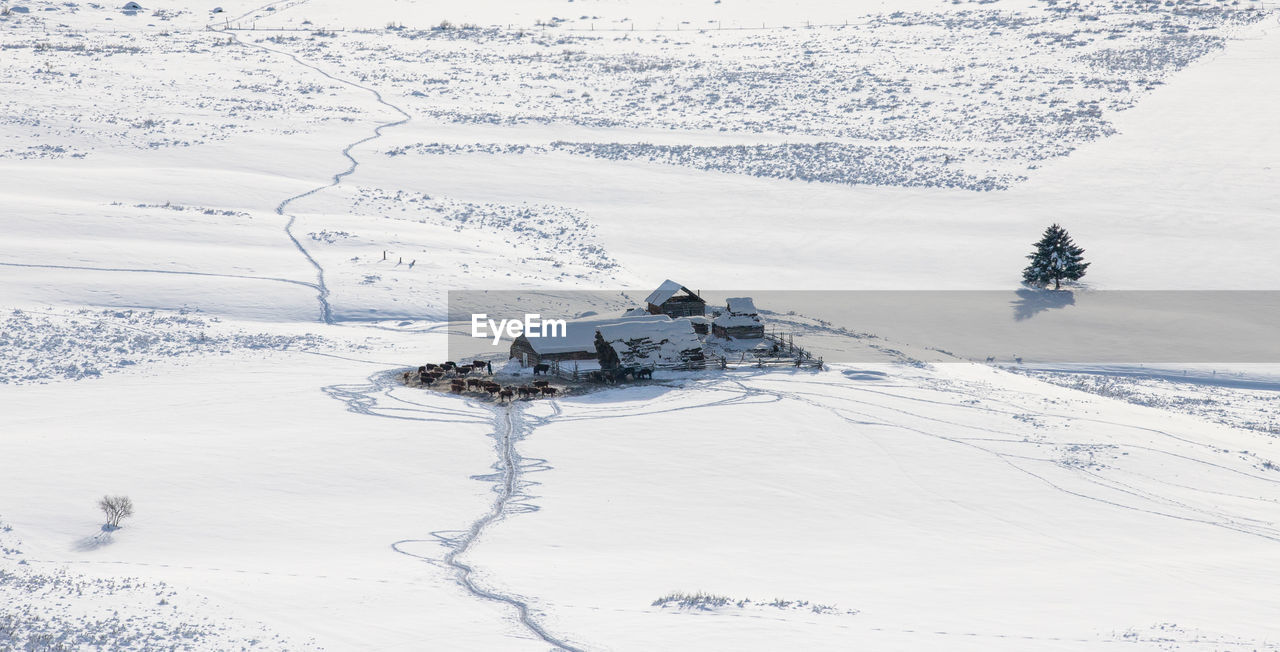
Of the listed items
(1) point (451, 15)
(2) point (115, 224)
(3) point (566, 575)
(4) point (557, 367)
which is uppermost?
(1) point (451, 15)

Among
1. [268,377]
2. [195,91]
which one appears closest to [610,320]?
[268,377]

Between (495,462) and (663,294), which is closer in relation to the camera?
(495,462)

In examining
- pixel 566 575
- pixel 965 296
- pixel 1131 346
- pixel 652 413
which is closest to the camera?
pixel 566 575

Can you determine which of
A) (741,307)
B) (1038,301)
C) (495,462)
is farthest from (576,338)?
(1038,301)

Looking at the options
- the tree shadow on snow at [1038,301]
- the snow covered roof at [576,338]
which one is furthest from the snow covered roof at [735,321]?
the tree shadow on snow at [1038,301]

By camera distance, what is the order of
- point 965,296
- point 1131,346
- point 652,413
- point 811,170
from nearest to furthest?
point 652,413 < point 1131,346 < point 965,296 < point 811,170

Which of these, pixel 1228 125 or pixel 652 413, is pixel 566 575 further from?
pixel 1228 125
